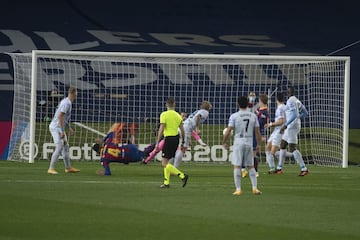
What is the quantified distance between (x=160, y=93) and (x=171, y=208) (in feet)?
69.0

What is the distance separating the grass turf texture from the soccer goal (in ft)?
24.0

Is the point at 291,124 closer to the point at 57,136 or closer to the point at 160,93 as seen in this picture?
the point at 57,136

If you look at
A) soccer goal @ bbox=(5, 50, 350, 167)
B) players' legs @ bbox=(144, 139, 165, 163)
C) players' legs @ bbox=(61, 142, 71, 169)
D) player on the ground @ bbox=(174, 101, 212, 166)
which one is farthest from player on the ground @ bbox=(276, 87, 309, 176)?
players' legs @ bbox=(61, 142, 71, 169)

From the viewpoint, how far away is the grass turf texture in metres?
12.0

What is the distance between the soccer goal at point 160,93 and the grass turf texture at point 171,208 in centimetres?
730

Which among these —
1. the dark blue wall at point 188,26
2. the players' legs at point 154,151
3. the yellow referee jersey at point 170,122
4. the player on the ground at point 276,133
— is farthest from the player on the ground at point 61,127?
the dark blue wall at point 188,26

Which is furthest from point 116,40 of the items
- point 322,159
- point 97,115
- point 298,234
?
point 298,234

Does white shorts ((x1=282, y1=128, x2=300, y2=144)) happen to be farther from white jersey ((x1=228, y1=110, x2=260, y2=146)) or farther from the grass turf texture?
white jersey ((x1=228, y1=110, x2=260, y2=146))

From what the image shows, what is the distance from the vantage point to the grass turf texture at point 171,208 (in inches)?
474

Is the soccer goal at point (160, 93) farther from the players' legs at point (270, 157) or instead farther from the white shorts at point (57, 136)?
the white shorts at point (57, 136)

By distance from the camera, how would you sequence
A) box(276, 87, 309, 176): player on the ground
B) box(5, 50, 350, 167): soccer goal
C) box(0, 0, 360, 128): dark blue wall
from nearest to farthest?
box(276, 87, 309, 176): player on the ground → box(5, 50, 350, 167): soccer goal → box(0, 0, 360, 128): dark blue wall

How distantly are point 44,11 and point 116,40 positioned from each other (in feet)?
10.2

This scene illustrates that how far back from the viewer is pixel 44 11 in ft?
130

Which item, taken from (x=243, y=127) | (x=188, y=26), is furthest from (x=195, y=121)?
(x=188, y=26)
